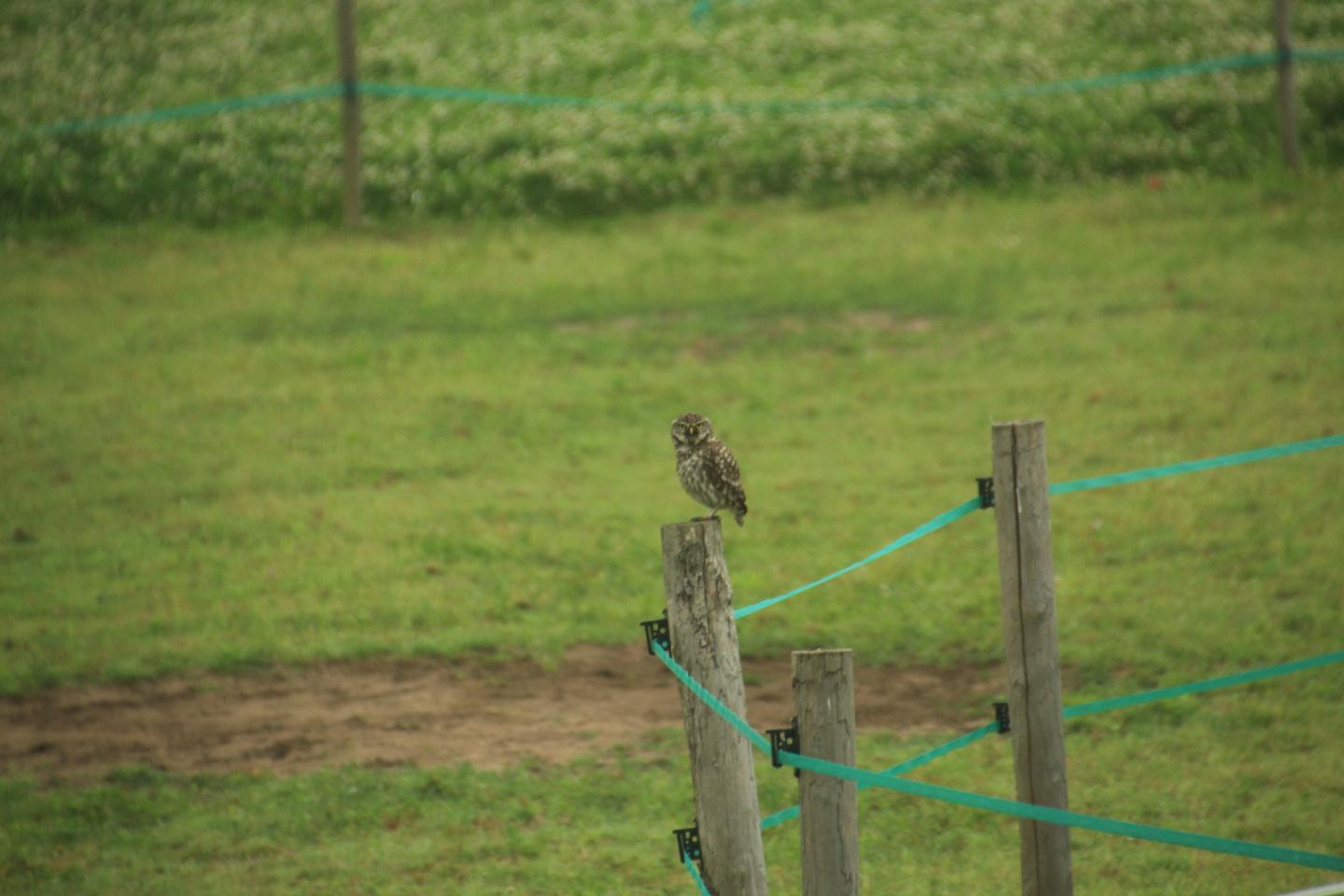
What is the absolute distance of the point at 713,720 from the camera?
4.74 m

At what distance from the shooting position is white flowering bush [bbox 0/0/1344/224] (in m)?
19.8

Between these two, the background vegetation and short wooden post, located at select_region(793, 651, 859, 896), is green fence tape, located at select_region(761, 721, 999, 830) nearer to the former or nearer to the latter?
short wooden post, located at select_region(793, 651, 859, 896)

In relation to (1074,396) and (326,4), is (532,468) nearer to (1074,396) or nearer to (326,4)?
(1074,396)

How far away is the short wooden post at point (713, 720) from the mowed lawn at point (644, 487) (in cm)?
222

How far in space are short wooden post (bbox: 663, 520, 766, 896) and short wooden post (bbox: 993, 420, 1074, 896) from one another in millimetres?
937

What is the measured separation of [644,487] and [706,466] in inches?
199

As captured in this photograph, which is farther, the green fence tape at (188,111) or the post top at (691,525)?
the green fence tape at (188,111)

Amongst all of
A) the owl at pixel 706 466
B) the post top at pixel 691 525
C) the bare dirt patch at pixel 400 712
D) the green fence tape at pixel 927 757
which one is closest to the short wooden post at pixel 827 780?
the green fence tape at pixel 927 757

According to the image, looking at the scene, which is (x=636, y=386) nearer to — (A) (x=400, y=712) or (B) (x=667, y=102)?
(A) (x=400, y=712)

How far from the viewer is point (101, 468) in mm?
12695

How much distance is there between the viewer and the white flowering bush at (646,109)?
19766 millimetres

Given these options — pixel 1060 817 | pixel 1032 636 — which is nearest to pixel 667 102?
pixel 1032 636

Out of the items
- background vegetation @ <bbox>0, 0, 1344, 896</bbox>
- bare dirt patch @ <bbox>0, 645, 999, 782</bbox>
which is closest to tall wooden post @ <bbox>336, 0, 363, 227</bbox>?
background vegetation @ <bbox>0, 0, 1344, 896</bbox>

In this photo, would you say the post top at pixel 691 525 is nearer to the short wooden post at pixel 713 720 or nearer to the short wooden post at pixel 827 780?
the short wooden post at pixel 713 720
